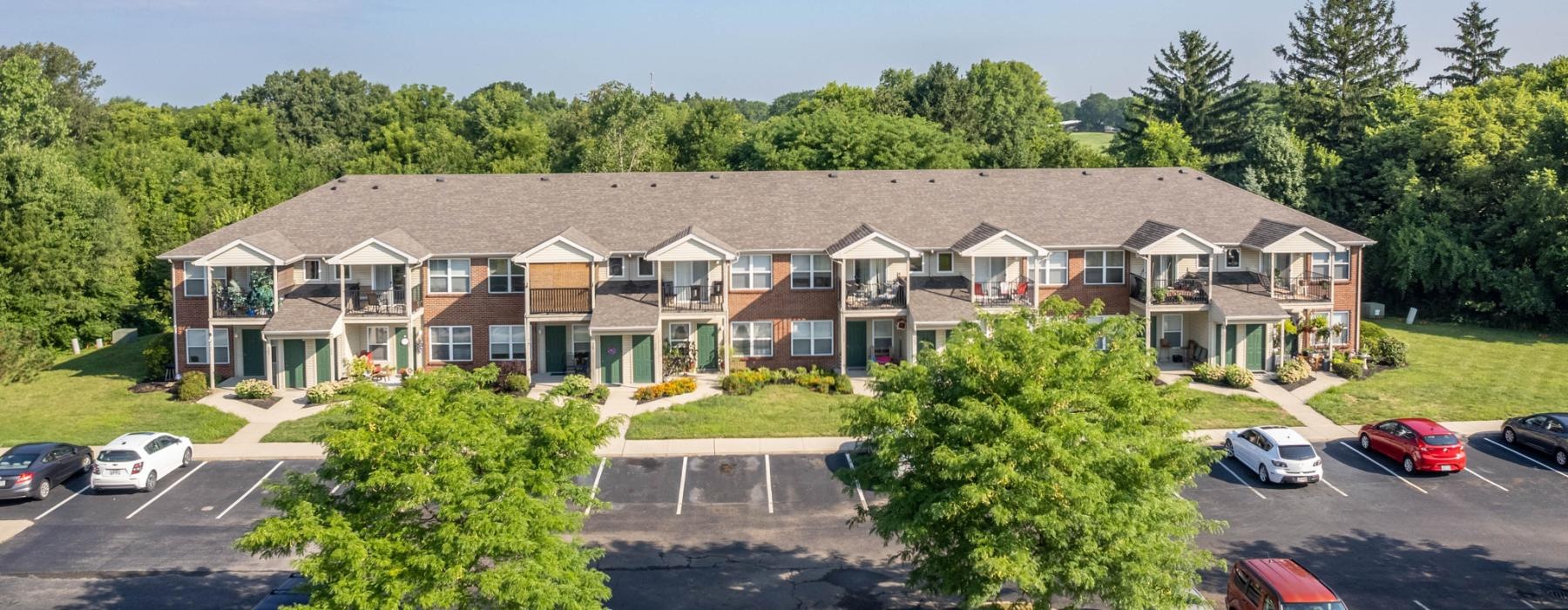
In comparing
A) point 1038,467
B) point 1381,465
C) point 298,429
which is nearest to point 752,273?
point 298,429

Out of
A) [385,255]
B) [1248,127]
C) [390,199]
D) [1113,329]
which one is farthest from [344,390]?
[1248,127]

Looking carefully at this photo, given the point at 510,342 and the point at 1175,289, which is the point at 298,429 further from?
the point at 1175,289

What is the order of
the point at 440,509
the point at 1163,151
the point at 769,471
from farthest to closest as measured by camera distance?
the point at 1163,151 < the point at 769,471 < the point at 440,509

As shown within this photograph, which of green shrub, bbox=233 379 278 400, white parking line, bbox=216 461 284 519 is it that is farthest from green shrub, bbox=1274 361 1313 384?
green shrub, bbox=233 379 278 400

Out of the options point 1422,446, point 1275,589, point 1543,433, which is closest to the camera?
point 1275,589

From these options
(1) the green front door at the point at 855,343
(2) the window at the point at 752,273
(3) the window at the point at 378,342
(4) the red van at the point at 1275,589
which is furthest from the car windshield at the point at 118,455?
(4) the red van at the point at 1275,589

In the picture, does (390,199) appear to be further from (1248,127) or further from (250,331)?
(1248,127)
